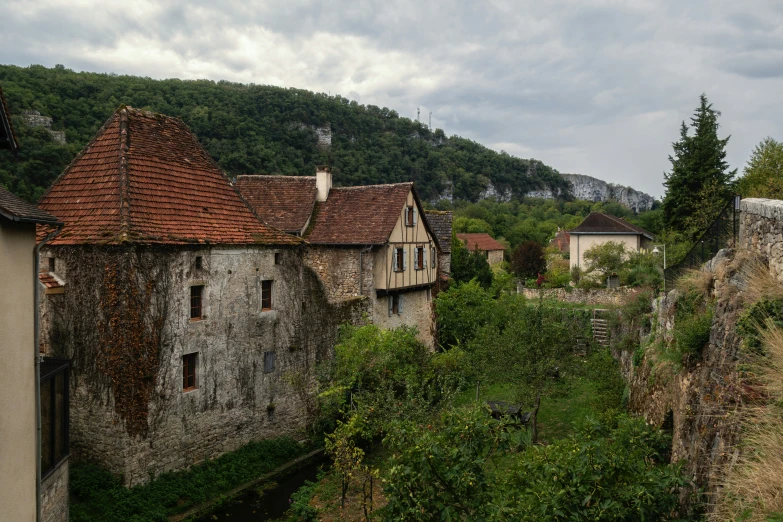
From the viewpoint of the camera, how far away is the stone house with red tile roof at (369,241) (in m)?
25.2

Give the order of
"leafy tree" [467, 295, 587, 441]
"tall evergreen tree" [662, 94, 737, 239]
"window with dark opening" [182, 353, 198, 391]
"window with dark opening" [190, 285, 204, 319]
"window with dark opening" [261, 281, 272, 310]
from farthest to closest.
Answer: "tall evergreen tree" [662, 94, 737, 239] → "window with dark opening" [261, 281, 272, 310] → "leafy tree" [467, 295, 587, 441] → "window with dark opening" [190, 285, 204, 319] → "window with dark opening" [182, 353, 198, 391]

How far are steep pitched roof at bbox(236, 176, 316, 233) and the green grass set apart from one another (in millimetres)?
12149

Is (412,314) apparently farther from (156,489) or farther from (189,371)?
(156,489)

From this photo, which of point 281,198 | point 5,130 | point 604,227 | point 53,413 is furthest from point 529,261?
point 5,130

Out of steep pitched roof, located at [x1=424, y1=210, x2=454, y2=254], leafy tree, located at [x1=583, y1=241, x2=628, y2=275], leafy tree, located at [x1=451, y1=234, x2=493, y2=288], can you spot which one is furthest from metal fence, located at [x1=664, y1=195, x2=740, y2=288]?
leafy tree, located at [x1=451, y1=234, x2=493, y2=288]

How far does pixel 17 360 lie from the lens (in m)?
9.46

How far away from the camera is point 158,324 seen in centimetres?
1520

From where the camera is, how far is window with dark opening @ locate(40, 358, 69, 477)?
11.0 metres

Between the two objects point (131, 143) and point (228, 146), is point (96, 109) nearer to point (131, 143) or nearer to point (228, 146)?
point (228, 146)

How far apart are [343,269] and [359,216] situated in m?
2.76

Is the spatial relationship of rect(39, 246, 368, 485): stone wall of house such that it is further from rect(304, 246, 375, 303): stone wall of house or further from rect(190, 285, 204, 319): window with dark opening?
rect(304, 246, 375, 303): stone wall of house

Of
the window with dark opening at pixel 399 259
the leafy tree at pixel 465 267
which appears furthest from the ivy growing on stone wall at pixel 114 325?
the leafy tree at pixel 465 267

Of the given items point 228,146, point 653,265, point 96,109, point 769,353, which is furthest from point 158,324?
point 228,146

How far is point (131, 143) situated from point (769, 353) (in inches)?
664
